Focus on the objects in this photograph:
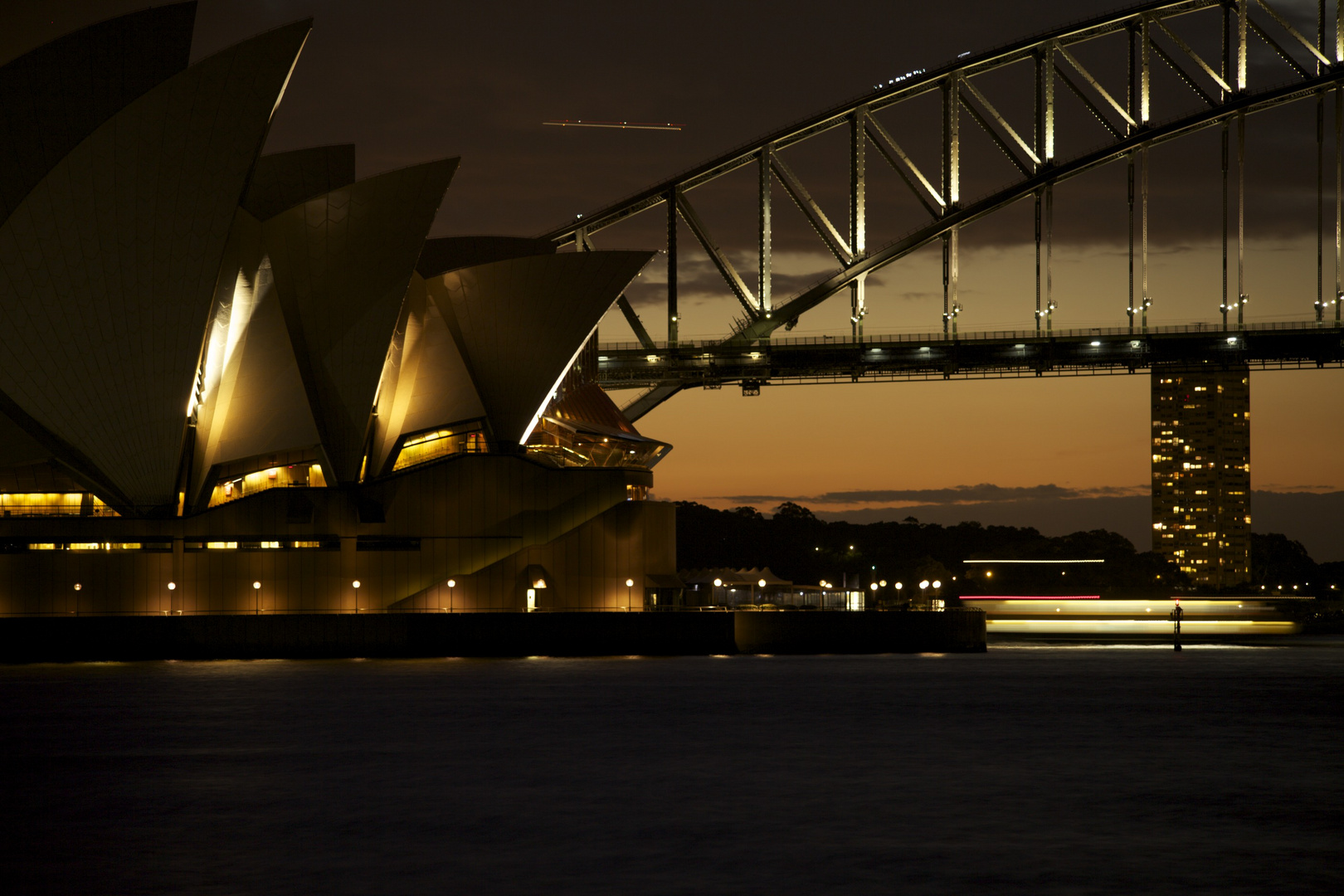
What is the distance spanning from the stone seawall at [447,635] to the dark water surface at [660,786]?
6726mm

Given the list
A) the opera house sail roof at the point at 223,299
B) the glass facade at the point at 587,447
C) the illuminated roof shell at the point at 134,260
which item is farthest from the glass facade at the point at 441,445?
the illuminated roof shell at the point at 134,260

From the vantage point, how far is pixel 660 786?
23.1 meters

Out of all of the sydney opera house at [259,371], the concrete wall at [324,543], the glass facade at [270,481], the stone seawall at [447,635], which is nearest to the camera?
the sydney opera house at [259,371]

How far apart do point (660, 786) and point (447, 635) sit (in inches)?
1084

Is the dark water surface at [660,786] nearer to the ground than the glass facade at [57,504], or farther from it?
nearer to the ground

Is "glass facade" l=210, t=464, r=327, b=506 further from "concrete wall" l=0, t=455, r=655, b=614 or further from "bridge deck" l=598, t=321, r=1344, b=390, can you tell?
"bridge deck" l=598, t=321, r=1344, b=390

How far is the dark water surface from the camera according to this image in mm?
16875

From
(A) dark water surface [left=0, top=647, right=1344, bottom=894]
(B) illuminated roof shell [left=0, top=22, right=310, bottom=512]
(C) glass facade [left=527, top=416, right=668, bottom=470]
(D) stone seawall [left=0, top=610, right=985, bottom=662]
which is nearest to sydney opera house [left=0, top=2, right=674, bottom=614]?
(B) illuminated roof shell [left=0, top=22, right=310, bottom=512]

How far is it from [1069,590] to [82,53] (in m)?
66.4

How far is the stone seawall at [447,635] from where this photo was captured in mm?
47750

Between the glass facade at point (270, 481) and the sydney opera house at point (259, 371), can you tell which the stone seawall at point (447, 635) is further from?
the glass facade at point (270, 481)

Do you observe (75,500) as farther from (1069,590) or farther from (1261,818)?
(1069,590)

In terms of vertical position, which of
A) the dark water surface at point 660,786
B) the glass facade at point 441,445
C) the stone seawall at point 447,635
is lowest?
the dark water surface at point 660,786

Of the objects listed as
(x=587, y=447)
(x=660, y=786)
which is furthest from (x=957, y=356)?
(x=660, y=786)
